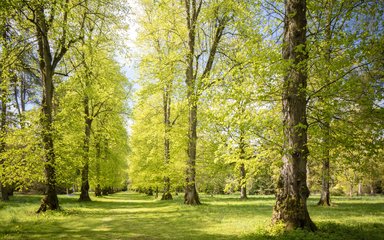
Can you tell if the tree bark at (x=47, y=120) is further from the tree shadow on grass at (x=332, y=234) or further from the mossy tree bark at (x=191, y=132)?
the tree shadow on grass at (x=332, y=234)

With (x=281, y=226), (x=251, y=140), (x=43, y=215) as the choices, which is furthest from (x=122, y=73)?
(x=281, y=226)

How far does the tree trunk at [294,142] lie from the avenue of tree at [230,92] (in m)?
0.03

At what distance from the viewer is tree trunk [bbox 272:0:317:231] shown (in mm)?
8992

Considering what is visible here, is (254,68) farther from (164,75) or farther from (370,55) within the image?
(164,75)

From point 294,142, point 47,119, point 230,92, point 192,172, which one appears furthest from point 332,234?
point 47,119

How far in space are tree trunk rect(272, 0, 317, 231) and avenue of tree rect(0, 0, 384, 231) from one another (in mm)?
33

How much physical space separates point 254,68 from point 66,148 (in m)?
12.7

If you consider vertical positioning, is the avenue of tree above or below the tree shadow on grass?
above

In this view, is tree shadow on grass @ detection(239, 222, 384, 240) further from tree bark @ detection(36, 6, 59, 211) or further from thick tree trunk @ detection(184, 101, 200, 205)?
thick tree trunk @ detection(184, 101, 200, 205)

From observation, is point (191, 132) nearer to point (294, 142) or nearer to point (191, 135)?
point (191, 135)

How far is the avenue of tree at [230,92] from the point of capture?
845 cm

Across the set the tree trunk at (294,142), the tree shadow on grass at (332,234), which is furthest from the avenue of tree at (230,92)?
the tree shadow on grass at (332,234)

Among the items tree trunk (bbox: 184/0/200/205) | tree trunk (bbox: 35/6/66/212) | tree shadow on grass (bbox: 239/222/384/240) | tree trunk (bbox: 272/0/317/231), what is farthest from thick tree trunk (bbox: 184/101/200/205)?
tree shadow on grass (bbox: 239/222/384/240)

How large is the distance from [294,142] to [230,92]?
2576 millimetres
